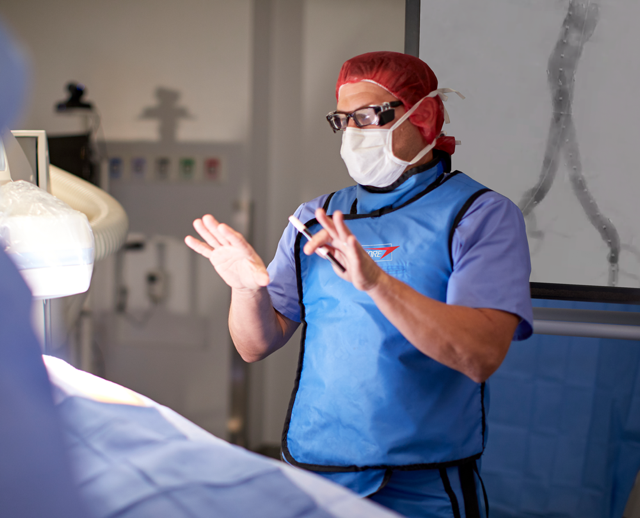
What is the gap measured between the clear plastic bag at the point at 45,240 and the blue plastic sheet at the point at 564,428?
141 centimetres

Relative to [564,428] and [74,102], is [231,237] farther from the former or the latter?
[74,102]

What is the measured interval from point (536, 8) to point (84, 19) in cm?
223

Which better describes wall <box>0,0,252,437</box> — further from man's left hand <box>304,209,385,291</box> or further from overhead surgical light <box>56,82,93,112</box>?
man's left hand <box>304,209,385,291</box>

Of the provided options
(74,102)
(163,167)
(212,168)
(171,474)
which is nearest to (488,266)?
(171,474)

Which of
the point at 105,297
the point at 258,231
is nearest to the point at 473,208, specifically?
the point at 258,231

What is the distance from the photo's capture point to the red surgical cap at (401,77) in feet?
3.51

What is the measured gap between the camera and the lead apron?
956 mm

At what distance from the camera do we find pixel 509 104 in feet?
5.74

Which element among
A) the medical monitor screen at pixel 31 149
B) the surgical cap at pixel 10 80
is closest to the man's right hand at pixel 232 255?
the surgical cap at pixel 10 80

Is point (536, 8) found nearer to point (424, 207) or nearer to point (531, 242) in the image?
point (531, 242)

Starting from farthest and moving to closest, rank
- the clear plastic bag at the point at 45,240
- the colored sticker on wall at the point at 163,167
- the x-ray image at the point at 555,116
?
the colored sticker on wall at the point at 163,167 < the x-ray image at the point at 555,116 < the clear plastic bag at the point at 45,240

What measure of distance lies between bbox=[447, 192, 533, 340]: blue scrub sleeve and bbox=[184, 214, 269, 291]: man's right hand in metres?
0.35

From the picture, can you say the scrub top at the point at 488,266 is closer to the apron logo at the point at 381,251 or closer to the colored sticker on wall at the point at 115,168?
the apron logo at the point at 381,251

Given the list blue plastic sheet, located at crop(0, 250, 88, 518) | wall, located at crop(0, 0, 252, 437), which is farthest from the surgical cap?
wall, located at crop(0, 0, 252, 437)
